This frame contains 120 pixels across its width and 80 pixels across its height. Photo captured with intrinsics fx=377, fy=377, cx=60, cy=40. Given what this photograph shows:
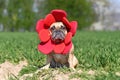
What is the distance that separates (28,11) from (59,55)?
37094 millimetres

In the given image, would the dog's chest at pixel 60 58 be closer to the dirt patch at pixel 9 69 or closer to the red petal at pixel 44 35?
the red petal at pixel 44 35

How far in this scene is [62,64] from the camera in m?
5.98

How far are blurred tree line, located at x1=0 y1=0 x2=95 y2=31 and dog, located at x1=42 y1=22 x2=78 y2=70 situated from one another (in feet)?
121

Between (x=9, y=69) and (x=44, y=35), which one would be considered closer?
(x=44, y=35)

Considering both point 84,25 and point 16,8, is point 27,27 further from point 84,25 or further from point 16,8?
point 84,25

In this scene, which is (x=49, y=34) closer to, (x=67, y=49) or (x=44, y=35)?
(x=44, y=35)

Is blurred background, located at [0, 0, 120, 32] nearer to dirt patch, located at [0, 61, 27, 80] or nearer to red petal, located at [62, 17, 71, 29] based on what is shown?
dirt patch, located at [0, 61, 27, 80]

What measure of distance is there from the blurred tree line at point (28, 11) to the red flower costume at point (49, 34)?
36.8 m

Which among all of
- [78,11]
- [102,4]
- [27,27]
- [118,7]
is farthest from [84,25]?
[118,7]

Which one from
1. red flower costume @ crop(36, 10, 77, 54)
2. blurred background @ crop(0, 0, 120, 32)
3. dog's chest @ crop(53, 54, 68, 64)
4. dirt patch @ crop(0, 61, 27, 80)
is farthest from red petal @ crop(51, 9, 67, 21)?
blurred background @ crop(0, 0, 120, 32)

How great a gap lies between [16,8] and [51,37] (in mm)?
37789

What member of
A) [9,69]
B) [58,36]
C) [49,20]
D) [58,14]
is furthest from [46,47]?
[9,69]

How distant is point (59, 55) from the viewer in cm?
583

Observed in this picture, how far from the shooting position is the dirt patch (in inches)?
235
